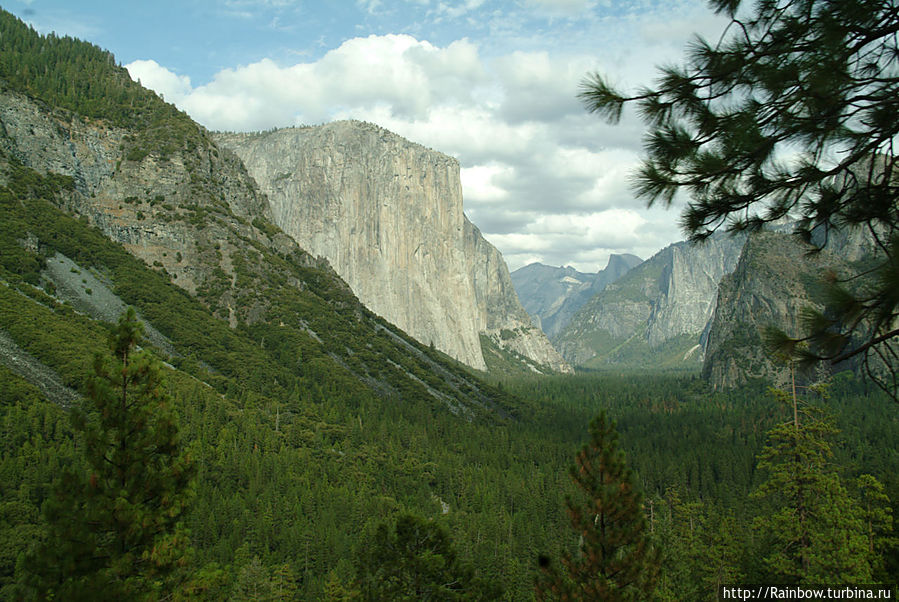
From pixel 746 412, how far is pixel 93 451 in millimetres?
128164

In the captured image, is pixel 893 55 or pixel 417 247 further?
pixel 417 247

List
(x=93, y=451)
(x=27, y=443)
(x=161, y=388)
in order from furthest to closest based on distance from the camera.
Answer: (x=27, y=443), (x=161, y=388), (x=93, y=451)

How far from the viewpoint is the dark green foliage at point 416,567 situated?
632 inches

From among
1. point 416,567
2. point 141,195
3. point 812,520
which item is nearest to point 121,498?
point 416,567

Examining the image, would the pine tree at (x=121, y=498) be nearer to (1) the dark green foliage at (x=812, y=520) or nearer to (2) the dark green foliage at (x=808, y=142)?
(2) the dark green foliage at (x=808, y=142)

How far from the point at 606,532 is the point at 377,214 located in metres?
155

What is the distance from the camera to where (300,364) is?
272 ft

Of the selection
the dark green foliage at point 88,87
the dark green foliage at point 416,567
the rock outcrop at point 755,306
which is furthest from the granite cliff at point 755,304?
the dark green foliage at point 416,567

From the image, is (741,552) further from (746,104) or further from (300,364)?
(300,364)

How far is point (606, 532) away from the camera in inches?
653

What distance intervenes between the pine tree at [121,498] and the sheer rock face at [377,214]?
5685 inches

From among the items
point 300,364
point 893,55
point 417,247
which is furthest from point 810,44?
point 417,247

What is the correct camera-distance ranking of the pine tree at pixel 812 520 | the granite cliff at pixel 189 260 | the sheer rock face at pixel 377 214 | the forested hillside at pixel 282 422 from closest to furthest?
the pine tree at pixel 812 520 → the forested hillside at pixel 282 422 → the granite cliff at pixel 189 260 → the sheer rock face at pixel 377 214

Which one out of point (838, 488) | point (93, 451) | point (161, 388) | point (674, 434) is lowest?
point (674, 434)
